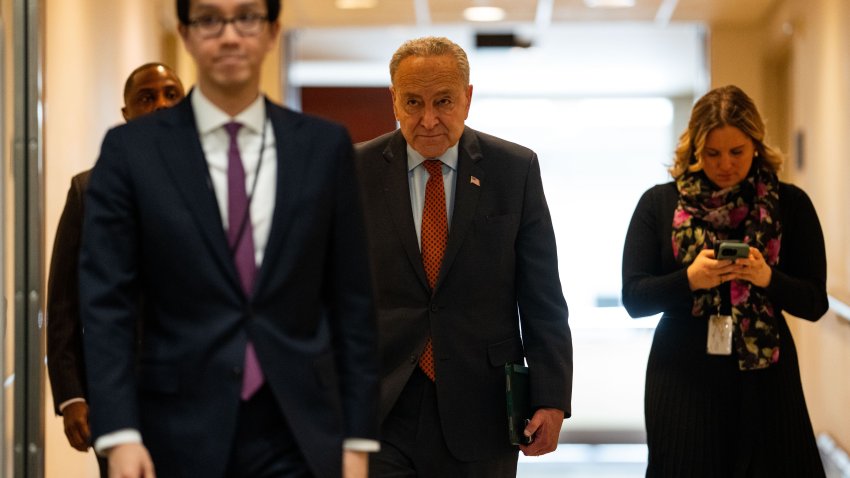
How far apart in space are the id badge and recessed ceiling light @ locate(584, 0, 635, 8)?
4887mm

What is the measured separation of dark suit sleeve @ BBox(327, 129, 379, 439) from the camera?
2.29 meters

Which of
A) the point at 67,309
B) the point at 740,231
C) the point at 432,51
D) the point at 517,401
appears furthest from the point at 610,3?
the point at 67,309

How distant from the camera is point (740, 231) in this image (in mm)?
4125

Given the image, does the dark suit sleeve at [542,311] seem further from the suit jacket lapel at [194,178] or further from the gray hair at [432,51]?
the suit jacket lapel at [194,178]

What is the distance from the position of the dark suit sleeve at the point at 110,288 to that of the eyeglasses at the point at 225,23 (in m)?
0.23

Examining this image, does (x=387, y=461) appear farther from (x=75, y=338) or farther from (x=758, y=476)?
(x=758, y=476)

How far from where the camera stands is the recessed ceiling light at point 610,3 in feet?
28.0

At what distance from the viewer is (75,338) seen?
3305 millimetres

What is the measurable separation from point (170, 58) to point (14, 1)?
435cm

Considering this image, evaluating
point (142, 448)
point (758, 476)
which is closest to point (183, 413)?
point (142, 448)

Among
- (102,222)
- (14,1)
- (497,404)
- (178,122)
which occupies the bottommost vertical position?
(497,404)

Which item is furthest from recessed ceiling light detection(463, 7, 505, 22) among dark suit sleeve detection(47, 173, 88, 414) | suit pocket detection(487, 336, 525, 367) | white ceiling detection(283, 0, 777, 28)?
dark suit sleeve detection(47, 173, 88, 414)

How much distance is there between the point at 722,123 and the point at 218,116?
7.03ft

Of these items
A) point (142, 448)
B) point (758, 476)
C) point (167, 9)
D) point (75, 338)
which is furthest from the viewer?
point (167, 9)
